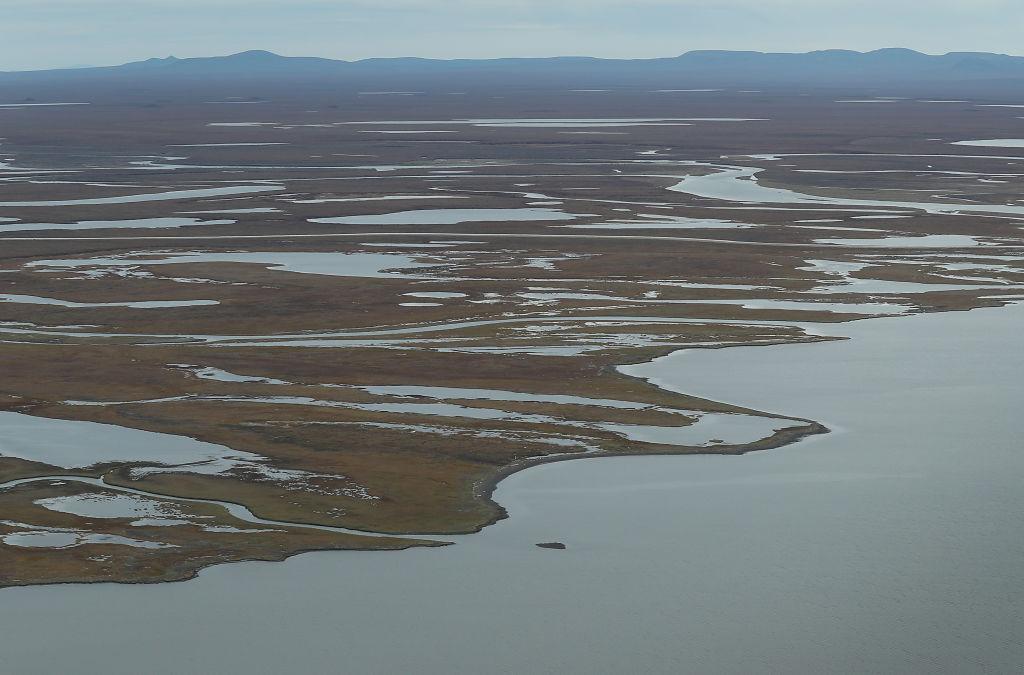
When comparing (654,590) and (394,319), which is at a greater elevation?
(394,319)

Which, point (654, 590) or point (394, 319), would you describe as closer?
point (654, 590)

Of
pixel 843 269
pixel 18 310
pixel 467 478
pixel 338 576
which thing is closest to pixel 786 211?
pixel 843 269

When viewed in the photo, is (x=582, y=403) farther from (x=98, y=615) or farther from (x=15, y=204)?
(x=15, y=204)

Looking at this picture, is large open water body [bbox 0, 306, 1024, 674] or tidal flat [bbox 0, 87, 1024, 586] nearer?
large open water body [bbox 0, 306, 1024, 674]

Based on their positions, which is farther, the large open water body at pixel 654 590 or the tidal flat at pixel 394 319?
the tidal flat at pixel 394 319
